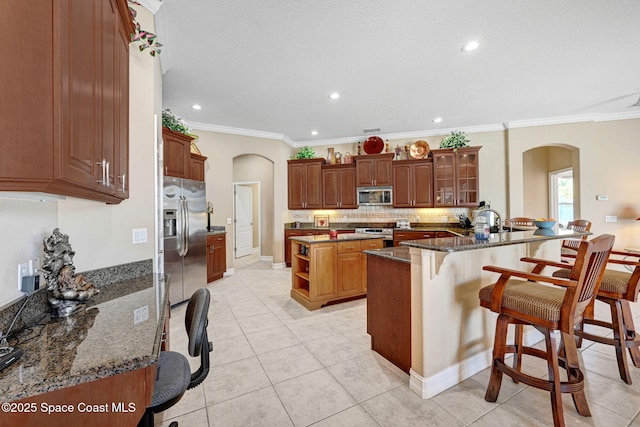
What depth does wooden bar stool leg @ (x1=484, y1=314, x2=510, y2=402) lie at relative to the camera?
1.71m

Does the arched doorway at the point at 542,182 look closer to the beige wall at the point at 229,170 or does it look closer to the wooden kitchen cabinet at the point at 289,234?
the wooden kitchen cabinet at the point at 289,234

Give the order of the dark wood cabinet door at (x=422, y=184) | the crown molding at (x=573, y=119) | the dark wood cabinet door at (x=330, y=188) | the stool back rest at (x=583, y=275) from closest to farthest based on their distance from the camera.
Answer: the stool back rest at (x=583, y=275), the crown molding at (x=573, y=119), the dark wood cabinet door at (x=422, y=184), the dark wood cabinet door at (x=330, y=188)

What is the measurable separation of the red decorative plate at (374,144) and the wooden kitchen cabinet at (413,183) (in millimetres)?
581

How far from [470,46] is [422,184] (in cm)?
300

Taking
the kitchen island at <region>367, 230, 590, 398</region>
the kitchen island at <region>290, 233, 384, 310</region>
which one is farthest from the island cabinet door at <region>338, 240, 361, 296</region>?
the kitchen island at <region>367, 230, 590, 398</region>

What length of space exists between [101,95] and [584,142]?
6932 millimetres

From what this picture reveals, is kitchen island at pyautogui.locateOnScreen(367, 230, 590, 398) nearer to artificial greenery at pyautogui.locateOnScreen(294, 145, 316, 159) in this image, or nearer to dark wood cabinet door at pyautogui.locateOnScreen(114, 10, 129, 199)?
dark wood cabinet door at pyautogui.locateOnScreen(114, 10, 129, 199)

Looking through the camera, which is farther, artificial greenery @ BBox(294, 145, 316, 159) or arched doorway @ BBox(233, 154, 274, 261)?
arched doorway @ BBox(233, 154, 274, 261)

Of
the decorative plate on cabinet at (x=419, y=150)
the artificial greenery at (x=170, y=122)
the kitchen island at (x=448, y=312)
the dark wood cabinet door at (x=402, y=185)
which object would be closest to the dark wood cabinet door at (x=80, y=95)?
the kitchen island at (x=448, y=312)

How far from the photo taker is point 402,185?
556cm

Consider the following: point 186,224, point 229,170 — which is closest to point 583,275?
point 186,224

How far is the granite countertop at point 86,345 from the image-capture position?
0.76 m

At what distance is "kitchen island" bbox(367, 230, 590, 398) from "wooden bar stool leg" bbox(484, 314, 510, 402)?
0.78ft

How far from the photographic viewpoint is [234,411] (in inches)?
67.4
